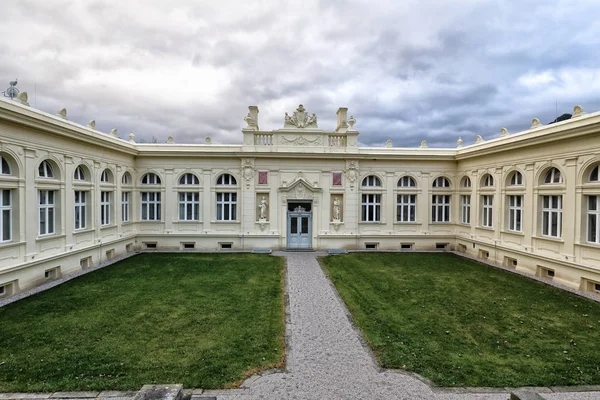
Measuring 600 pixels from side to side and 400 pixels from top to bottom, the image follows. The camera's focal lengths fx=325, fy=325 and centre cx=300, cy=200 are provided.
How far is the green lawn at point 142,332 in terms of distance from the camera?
20.5ft

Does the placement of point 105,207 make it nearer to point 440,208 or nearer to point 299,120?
point 299,120

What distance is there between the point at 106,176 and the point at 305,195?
11.5 meters

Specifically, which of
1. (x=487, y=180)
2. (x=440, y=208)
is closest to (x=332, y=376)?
(x=487, y=180)

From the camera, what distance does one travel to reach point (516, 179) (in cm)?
1645

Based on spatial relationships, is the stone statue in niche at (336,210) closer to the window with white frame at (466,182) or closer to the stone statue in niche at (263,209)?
the stone statue in niche at (263,209)

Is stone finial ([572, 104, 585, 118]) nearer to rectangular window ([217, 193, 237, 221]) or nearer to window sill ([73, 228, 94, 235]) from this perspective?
rectangular window ([217, 193, 237, 221])

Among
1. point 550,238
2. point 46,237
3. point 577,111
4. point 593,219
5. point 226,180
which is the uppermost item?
point 577,111

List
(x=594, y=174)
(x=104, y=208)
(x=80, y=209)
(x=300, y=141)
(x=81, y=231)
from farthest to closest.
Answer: (x=300, y=141) < (x=104, y=208) < (x=80, y=209) < (x=81, y=231) < (x=594, y=174)

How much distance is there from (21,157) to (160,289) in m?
6.95

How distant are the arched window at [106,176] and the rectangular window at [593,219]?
22.4 metres

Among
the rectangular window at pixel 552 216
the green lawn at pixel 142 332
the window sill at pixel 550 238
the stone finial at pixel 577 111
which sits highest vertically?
the stone finial at pixel 577 111

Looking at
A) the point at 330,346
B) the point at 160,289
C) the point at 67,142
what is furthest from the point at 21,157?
the point at 330,346

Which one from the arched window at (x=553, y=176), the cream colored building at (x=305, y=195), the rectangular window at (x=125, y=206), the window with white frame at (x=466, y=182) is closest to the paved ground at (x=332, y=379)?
the cream colored building at (x=305, y=195)

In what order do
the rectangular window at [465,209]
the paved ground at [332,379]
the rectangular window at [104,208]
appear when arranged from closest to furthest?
the paved ground at [332,379], the rectangular window at [104,208], the rectangular window at [465,209]
